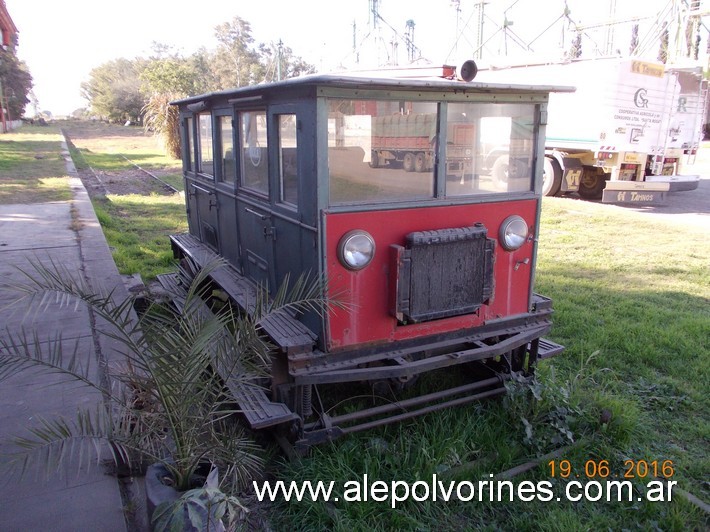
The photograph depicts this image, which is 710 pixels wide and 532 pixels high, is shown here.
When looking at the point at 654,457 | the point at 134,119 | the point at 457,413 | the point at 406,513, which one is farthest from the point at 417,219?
the point at 134,119

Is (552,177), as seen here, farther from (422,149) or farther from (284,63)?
(284,63)

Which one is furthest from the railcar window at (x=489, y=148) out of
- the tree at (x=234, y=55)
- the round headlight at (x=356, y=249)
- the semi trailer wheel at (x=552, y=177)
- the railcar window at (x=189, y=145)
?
the tree at (x=234, y=55)

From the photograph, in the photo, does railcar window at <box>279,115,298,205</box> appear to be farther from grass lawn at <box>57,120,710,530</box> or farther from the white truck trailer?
the white truck trailer

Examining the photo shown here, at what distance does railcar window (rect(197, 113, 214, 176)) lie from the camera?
550 cm

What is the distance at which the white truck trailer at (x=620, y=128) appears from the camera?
41.5 feet

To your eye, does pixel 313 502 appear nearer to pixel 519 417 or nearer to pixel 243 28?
pixel 519 417

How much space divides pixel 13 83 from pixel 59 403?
52029 millimetres

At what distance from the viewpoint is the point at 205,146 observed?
5719 millimetres

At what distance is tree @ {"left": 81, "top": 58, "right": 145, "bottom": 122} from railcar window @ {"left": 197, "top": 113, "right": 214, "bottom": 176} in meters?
58.1

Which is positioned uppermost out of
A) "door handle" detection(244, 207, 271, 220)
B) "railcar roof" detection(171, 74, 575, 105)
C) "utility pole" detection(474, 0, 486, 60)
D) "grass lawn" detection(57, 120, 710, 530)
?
A: "utility pole" detection(474, 0, 486, 60)

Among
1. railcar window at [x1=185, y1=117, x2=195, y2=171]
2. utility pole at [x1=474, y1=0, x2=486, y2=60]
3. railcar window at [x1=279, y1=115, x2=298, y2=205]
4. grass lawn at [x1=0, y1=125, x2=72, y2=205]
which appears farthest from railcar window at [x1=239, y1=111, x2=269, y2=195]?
utility pole at [x1=474, y1=0, x2=486, y2=60]

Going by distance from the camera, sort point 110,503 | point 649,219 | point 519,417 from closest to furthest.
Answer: point 110,503, point 519,417, point 649,219

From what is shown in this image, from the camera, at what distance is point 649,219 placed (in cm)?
1126

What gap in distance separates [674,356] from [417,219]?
287 cm
